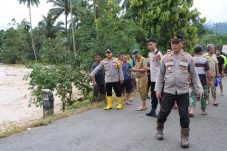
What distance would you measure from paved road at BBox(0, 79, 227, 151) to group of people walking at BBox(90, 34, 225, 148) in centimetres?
34

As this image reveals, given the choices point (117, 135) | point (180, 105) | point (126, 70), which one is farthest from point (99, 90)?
point (180, 105)

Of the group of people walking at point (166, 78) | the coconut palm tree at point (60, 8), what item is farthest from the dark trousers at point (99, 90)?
the coconut palm tree at point (60, 8)

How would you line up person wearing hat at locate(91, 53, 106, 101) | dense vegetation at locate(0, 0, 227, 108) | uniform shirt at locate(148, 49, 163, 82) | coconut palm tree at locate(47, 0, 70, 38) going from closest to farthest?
1. uniform shirt at locate(148, 49, 163, 82)
2. person wearing hat at locate(91, 53, 106, 101)
3. dense vegetation at locate(0, 0, 227, 108)
4. coconut palm tree at locate(47, 0, 70, 38)

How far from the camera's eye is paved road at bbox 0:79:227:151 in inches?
281

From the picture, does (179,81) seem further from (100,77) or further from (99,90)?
(99,90)

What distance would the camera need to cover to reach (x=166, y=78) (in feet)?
23.3

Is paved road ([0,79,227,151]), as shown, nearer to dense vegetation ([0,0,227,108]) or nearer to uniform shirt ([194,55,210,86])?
uniform shirt ([194,55,210,86])

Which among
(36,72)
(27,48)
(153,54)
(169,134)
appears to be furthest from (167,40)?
(27,48)

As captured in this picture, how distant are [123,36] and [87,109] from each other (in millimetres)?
4756

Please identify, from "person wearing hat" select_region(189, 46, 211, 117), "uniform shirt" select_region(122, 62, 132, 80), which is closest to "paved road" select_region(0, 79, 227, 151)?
"person wearing hat" select_region(189, 46, 211, 117)

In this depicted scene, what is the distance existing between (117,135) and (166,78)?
5.61 feet

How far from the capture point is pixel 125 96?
1284cm

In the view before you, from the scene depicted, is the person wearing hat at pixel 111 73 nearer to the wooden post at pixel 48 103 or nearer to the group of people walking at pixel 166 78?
the group of people walking at pixel 166 78

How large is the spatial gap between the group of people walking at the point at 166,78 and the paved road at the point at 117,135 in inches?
13.5
